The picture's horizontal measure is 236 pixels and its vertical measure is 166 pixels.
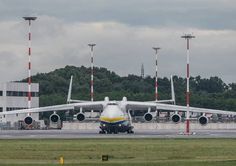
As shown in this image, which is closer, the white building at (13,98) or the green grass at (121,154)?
Result: the green grass at (121,154)

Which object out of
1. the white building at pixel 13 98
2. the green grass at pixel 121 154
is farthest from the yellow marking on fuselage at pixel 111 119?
the white building at pixel 13 98

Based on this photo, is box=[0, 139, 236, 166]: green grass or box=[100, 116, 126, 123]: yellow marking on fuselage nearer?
box=[0, 139, 236, 166]: green grass

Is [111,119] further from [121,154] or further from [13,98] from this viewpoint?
[13,98]

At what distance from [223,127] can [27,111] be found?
44.8 meters

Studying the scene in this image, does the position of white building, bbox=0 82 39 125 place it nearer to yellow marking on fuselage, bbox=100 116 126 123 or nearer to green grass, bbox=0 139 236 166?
yellow marking on fuselage, bbox=100 116 126 123

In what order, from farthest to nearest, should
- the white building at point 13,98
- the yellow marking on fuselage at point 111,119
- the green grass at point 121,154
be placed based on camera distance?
1. the white building at point 13,98
2. the yellow marking on fuselage at point 111,119
3. the green grass at point 121,154

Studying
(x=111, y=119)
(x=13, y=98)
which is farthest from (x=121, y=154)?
(x=13, y=98)

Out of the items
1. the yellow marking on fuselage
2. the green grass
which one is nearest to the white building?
the yellow marking on fuselage

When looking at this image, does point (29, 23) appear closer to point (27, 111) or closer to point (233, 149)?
point (27, 111)

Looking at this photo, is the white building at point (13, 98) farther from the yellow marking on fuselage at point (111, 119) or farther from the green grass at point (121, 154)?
the green grass at point (121, 154)

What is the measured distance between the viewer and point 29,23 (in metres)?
112

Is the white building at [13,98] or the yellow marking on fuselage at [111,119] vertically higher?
the white building at [13,98]

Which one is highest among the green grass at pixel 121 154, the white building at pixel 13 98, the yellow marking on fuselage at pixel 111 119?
the white building at pixel 13 98

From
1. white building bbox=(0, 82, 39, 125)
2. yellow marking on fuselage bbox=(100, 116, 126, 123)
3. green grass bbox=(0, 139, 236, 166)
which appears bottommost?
green grass bbox=(0, 139, 236, 166)
